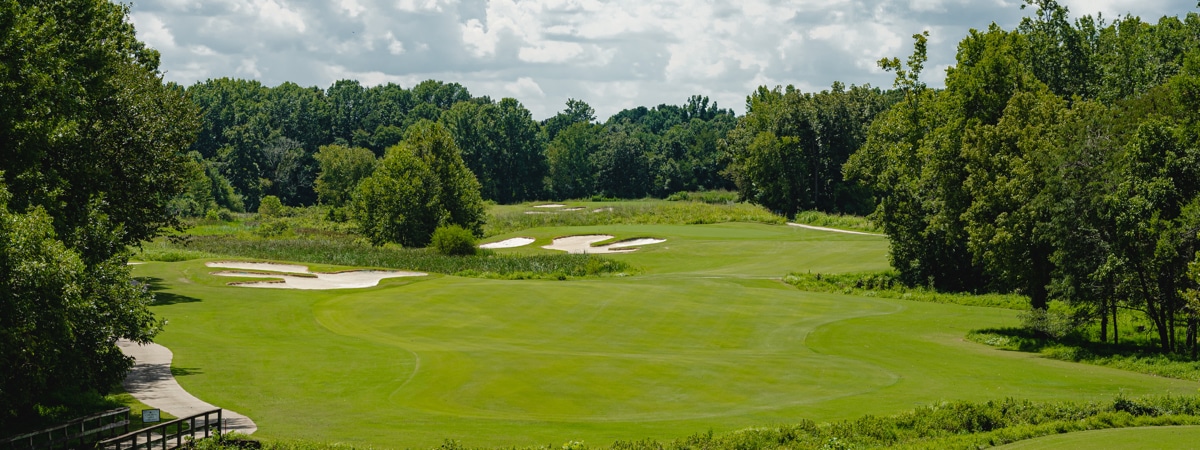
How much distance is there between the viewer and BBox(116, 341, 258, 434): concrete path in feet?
70.5

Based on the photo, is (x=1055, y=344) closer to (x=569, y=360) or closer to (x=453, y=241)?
(x=569, y=360)

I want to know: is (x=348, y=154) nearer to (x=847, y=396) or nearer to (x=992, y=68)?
(x=992, y=68)

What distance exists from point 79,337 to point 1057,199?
30.9 m

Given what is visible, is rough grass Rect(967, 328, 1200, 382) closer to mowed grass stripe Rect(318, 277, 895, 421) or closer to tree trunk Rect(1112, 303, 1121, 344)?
tree trunk Rect(1112, 303, 1121, 344)

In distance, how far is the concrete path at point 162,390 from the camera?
70.5 feet

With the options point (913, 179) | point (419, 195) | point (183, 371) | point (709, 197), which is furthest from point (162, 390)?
point (709, 197)

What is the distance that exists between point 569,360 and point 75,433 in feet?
42.3

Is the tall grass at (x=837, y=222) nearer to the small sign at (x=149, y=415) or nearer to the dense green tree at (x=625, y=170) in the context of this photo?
the dense green tree at (x=625, y=170)

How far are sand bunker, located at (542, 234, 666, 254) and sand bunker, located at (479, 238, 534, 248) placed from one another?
2550mm

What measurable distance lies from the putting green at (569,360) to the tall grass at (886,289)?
2.18 metres

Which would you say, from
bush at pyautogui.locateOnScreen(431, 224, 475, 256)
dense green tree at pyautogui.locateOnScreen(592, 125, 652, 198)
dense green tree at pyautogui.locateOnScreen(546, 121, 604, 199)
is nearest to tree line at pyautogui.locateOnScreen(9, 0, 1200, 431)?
bush at pyautogui.locateOnScreen(431, 224, 475, 256)

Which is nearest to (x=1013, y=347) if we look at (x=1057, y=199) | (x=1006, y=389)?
(x=1057, y=199)

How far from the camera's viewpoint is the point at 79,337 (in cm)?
1975

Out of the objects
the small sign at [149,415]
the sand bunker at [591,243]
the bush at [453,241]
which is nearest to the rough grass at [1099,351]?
the small sign at [149,415]
